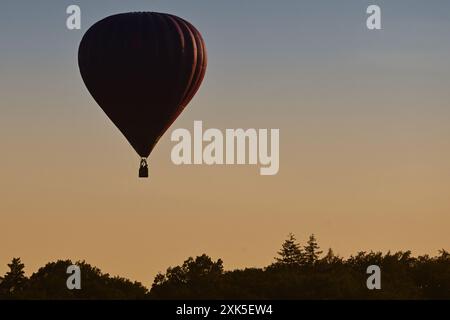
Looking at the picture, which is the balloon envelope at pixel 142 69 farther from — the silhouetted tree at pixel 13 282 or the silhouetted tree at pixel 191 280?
the silhouetted tree at pixel 13 282

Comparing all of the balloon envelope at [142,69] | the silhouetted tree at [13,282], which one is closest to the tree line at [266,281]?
the silhouetted tree at [13,282]

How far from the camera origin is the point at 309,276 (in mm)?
164750

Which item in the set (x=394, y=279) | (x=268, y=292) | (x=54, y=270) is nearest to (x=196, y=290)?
(x=268, y=292)

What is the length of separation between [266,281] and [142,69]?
130 feet

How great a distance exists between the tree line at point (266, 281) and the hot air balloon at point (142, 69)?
101 feet

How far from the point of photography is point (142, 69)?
413 ft

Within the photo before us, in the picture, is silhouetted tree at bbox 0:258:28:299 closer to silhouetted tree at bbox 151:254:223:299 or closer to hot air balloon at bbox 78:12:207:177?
silhouetted tree at bbox 151:254:223:299

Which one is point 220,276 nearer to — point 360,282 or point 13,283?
point 360,282

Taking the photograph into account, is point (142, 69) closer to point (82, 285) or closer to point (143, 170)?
point (143, 170)

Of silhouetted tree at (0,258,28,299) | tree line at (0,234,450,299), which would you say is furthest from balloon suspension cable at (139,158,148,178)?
silhouetted tree at (0,258,28,299)

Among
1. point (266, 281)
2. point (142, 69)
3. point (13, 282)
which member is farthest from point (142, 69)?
point (13, 282)

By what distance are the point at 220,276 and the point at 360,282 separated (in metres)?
10.3

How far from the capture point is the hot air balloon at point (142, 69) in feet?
410

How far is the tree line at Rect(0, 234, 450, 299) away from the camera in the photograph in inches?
6245
